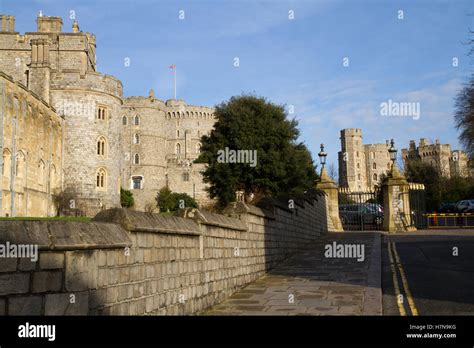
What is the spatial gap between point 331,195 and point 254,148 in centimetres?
576

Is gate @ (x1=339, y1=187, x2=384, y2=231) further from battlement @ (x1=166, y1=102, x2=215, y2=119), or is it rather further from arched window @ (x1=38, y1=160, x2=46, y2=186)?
battlement @ (x1=166, y1=102, x2=215, y2=119)

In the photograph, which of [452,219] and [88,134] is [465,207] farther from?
[88,134]

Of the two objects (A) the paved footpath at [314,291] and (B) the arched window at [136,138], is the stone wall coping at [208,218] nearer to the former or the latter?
(A) the paved footpath at [314,291]

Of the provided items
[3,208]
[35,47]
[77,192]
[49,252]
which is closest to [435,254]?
[49,252]

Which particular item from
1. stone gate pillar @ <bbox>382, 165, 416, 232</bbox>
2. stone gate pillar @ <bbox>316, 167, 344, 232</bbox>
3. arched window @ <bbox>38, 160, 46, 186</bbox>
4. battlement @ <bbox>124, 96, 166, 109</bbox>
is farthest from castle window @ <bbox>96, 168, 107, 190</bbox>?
battlement @ <bbox>124, 96, 166, 109</bbox>

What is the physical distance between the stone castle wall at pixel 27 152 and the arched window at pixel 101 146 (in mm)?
3055

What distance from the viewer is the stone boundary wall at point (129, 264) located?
3893 millimetres

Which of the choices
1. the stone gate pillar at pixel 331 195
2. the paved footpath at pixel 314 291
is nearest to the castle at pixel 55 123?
the stone gate pillar at pixel 331 195

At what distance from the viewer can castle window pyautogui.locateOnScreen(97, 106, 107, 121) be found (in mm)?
41531

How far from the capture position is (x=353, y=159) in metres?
110
